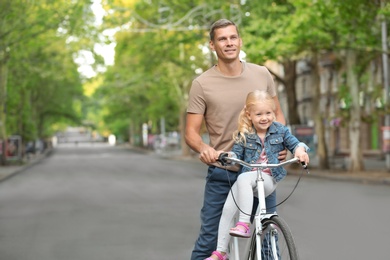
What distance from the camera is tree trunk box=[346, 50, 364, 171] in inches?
985

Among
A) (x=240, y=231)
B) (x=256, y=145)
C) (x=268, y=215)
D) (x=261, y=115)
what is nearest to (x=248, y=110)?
(x=261, y=115)

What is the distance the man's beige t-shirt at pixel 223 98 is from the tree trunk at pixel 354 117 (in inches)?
833

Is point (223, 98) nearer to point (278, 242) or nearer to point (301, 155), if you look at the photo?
point (301, 155)

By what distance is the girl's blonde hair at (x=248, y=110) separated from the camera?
4.14m

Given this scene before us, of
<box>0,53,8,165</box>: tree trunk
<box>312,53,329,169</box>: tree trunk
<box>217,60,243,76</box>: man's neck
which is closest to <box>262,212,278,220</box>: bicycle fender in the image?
<box>217,60,243,76</box>: man's neck

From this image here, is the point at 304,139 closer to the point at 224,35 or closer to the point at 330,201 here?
the point at 330,201

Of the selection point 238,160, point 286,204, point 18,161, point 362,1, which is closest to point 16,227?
point 286,204

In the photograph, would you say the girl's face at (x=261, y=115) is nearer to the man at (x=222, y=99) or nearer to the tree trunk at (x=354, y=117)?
the man at (x=222, y=99)

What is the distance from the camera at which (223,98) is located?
441 centimetres

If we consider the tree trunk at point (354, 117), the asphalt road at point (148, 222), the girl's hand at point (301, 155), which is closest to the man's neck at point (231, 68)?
the girl's hand at point (301, 155)

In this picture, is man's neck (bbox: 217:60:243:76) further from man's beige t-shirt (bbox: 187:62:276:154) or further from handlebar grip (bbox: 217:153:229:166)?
handlebar grip (bbox: 217:153:229:166)

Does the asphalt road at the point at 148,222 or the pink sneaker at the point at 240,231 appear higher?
the pink sneaker at the point at 240,231

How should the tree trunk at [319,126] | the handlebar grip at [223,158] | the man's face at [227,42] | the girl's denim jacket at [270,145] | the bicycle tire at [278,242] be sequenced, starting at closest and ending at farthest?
the bicycle tire at [278,242]
the handlebar grip at [223,158]
the girl's denim jacket at [270,145]
the man's face at [227,42]
the tree trunk at [319,126]

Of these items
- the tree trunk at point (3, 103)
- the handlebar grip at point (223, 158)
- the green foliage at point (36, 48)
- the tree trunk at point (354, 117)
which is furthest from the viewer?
the tree trunk at point (3, 103)
